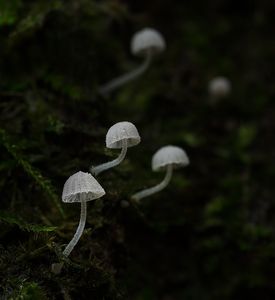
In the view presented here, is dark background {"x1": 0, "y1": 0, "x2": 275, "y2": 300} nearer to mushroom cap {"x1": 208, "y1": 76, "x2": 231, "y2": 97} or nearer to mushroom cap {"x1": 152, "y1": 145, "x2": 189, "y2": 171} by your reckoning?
mushroom cap {"x1": 208, "y1": 76, "x2": 231, "y2": 97}

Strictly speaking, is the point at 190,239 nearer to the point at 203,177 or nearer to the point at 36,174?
the point at 203,177

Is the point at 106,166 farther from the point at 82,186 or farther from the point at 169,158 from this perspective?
the point at 82,186

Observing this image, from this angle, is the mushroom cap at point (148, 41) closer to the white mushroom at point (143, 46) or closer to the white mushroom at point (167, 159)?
the white mushroom at point (143, 46)

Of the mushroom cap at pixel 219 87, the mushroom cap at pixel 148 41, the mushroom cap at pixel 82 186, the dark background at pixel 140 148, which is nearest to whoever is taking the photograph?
the mushroom cap at pixel 82 186

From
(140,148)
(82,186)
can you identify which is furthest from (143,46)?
(82,186)

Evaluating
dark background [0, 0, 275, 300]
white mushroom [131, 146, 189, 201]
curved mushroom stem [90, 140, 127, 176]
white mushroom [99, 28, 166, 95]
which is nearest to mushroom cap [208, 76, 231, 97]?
dark background [0, 0, 275, 300]

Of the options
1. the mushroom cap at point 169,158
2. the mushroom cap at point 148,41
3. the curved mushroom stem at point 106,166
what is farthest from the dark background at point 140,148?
the mushroom cap at point 148,41

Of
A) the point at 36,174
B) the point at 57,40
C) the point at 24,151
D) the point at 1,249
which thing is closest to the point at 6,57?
the point at 57,40
